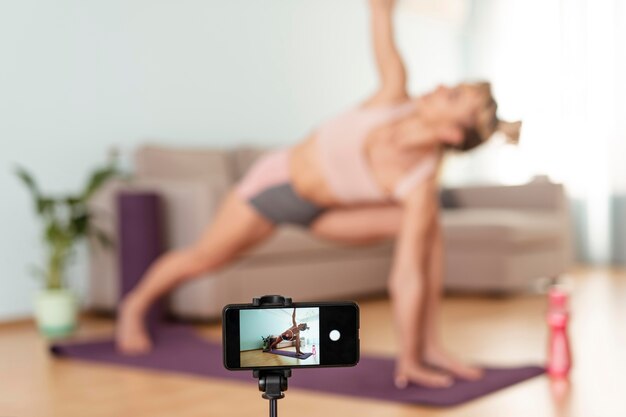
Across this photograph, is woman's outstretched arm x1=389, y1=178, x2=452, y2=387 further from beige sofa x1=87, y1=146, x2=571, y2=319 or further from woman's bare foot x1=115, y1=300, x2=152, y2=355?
beige sofa x1=87, y1=146, x2=571, y2=319

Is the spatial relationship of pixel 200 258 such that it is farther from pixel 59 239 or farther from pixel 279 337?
pixel 279 337

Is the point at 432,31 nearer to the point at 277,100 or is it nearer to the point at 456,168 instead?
the point at 456,168

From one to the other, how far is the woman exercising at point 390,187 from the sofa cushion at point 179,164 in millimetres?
1453

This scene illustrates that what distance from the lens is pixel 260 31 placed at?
5.75 meters

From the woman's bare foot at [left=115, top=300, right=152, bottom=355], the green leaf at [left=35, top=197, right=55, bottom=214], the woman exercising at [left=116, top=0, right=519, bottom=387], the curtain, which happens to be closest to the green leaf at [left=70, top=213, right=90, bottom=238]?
the green leaf at [left=35, top=197, right=55, bottom=214]

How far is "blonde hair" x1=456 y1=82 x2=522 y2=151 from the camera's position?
2.74m

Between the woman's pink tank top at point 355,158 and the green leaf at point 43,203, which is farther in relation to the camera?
the green leaf at point 43,203

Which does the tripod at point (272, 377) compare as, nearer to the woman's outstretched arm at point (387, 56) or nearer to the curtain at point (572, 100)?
the woman's outstretched arm at point (387, 56)

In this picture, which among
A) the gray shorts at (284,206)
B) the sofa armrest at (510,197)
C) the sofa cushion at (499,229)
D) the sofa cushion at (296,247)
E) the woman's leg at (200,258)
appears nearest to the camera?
the gray shorts at (284,206)

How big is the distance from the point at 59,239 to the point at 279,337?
3222 millimetres

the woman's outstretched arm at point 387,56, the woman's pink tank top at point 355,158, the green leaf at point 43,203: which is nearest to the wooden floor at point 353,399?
the green leaf at point 43,203

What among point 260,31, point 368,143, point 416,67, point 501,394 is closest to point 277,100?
point 260,31

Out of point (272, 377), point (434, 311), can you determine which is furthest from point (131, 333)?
point (272, 377)

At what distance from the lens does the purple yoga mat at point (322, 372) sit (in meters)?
2.62
